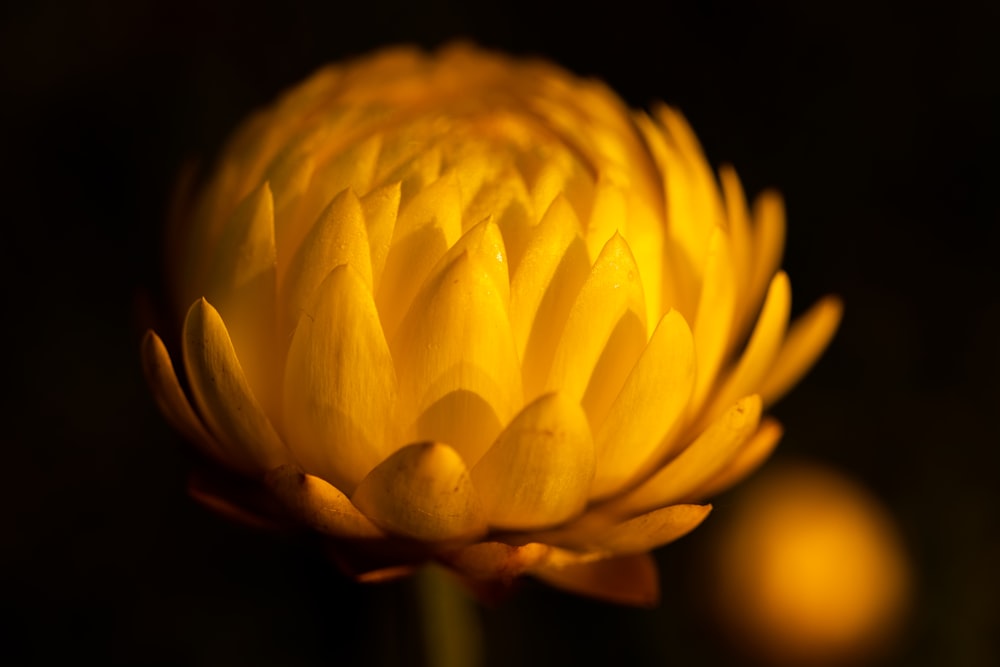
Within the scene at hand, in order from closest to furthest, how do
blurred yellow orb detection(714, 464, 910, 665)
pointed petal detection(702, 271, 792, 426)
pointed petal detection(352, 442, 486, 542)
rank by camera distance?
1. pointed petal detection(352, 442, 486, 542)
2. pointed petal detection(702, 271, 792, 426)
3. blurred yellow orb detection(714, 464, 910, 665)

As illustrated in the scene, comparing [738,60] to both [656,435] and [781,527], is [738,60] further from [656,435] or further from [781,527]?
[656,435]

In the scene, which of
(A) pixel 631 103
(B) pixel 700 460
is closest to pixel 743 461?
(B) pixel 700 460

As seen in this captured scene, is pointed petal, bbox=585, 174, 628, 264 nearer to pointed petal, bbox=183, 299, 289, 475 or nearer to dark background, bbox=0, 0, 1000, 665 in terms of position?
pointed petal, bbox=183, 299, 289, 475

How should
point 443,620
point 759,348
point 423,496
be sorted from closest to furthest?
point 423,496 < point 759,348 < point 443,620

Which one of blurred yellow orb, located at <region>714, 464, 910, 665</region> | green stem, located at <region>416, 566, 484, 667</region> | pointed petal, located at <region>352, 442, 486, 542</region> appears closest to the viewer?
pointed petal, located at <region>352, 442, 486, 542</region>

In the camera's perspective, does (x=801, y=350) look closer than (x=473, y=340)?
No

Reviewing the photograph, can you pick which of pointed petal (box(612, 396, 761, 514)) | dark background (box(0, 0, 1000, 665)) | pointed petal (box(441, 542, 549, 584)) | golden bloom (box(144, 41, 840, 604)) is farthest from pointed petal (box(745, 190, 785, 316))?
dark background (box(0, 0, 1000, 665))

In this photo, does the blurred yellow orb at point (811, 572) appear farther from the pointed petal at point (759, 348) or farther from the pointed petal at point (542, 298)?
the pointed petal at point (542, 298)

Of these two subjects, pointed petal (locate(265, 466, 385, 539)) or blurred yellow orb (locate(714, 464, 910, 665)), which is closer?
pointed petal (locate(265, 466, 385, 539))

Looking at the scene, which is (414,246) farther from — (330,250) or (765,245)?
(765,245)
